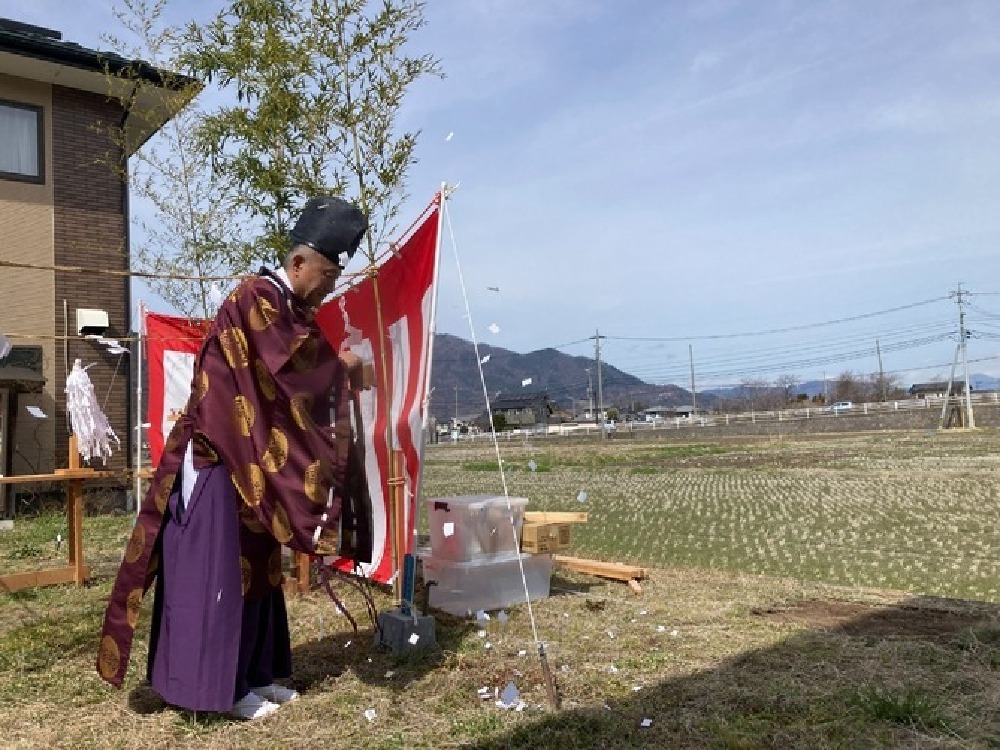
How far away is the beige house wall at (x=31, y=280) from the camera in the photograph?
38.0ft

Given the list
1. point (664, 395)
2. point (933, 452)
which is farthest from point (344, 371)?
point (664, 395)

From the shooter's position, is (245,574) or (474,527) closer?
(245,574)

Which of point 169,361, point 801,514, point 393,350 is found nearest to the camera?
point 393,350

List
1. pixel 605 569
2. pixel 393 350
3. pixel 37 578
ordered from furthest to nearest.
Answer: pixel 37 578 < pixel 605 569 < pixel 393 350

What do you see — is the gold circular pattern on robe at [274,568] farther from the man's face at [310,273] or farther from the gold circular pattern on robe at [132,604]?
the man's face at [310,273]

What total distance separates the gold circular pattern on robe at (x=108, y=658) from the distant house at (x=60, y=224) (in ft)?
28.8

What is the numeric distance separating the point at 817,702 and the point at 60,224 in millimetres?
12298

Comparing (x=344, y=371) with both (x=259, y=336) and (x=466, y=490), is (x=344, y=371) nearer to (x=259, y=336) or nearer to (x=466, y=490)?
(x=259, y=336)

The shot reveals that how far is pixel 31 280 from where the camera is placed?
38.7 ft

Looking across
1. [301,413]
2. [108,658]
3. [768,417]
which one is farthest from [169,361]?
[768,417]

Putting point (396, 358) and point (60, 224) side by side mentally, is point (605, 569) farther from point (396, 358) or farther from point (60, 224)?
point (60, 224)

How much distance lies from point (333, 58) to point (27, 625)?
4.56 m

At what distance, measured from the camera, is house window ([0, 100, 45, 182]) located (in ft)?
38.7

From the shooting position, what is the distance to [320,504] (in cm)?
355
